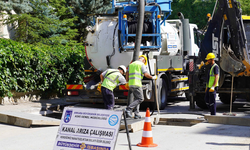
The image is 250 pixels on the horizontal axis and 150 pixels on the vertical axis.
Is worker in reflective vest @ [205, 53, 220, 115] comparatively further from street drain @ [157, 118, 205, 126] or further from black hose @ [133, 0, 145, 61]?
black hose @ [133, 0, 145, 61]

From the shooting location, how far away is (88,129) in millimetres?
4676

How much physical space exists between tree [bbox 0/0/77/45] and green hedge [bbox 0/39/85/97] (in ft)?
18.8

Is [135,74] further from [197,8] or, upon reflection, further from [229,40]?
[197,8]

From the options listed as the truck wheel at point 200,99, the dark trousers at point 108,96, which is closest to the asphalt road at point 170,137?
the dark trousers at point 108,96

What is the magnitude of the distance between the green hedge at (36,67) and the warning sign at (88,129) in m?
6.52

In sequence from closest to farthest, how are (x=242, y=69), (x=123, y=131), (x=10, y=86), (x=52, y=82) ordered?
(x=123, y=131) < (x=242, y=69) < (x=10, y=86) < (x=52, y=82)

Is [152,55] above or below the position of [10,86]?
above

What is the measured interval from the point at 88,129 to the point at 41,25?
15726 mm

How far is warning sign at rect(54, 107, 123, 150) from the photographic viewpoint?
177 inches

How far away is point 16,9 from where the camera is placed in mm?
22516

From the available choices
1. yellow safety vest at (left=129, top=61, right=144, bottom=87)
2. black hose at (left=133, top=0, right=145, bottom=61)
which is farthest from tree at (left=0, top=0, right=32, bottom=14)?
yellow safety vest at (left=129, top=61, right=144, bottom=87)

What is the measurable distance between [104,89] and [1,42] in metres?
4.35

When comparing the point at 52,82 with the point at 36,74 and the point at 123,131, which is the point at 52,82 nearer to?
the point at 36,74

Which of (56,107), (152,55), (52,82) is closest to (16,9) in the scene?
(52,82)
